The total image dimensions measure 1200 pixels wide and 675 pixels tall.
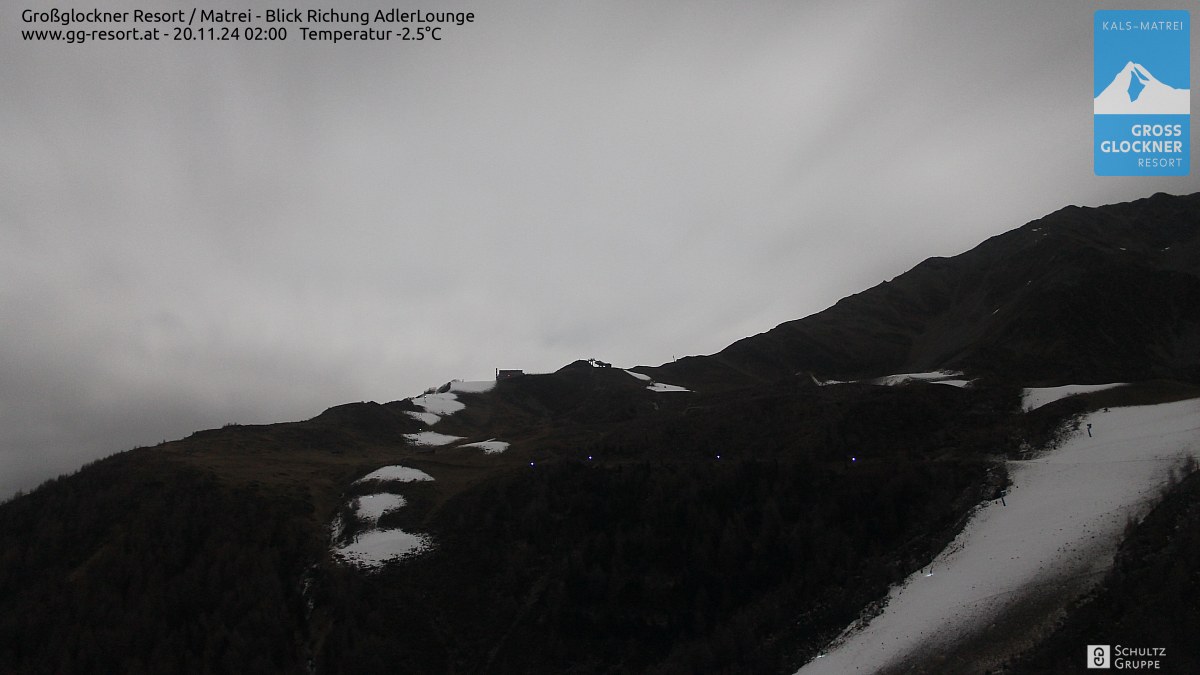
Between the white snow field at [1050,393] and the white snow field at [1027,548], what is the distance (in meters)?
11.3

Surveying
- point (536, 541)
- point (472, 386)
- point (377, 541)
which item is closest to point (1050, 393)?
point (536, 541)

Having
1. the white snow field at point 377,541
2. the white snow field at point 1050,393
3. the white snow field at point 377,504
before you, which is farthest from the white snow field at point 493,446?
the white snow field at point 1050,393

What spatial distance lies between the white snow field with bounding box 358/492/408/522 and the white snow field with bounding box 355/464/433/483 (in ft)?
11.5

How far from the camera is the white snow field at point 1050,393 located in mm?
42375

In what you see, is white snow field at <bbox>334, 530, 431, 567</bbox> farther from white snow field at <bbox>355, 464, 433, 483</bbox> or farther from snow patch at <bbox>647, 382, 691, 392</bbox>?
snow patch at <bbox>647, 382, 691, 392</bbox>

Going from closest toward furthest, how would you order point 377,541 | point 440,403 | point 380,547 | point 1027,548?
1. point 1027,548
2. point 380,547
3. point 377,541
4. point 440,403

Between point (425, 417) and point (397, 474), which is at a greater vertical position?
point (425, 417)

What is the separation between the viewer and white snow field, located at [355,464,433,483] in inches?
1812

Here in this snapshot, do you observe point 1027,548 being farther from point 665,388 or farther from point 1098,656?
point 665,388

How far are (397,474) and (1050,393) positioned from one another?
54.8 metres

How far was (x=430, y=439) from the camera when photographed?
76.9m

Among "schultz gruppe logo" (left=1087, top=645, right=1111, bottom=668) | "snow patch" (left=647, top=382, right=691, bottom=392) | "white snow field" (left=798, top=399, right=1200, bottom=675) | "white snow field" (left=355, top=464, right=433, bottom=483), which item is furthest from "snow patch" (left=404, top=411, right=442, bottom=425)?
"schultz gruppe logo" (left=1087, top=645, right=1111, bottom=668)

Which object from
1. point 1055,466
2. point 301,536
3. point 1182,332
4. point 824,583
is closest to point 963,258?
point 1182,332

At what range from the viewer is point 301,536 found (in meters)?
35.2
